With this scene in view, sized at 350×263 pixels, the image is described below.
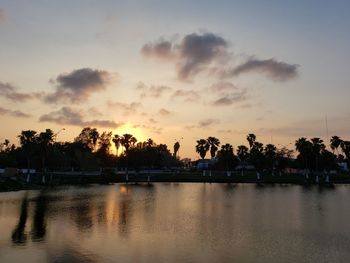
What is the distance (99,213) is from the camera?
5359 centimetres

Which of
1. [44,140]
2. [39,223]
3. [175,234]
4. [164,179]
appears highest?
[44,140]

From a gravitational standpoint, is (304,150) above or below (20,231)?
above

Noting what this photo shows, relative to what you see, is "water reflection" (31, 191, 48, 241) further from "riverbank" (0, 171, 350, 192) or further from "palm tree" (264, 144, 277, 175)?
"palm tree" (264, 144, 277, 175)

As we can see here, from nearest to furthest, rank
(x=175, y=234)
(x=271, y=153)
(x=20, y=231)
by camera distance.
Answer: (x=175, y=234), (x=20, y=231), (x=271, y=153)

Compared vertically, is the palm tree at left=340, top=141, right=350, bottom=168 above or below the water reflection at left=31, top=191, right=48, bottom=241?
above

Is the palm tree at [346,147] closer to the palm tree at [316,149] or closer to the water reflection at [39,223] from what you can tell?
the palm tree at [316,149]

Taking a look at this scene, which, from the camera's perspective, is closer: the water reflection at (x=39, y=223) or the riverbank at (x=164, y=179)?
the water reflection at (x=39, y=223)

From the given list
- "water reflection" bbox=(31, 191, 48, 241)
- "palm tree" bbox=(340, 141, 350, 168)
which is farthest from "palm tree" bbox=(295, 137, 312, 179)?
"water reflection" bbox=(31, 191, 48, 241)

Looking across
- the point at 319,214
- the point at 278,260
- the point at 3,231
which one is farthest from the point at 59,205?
the point at 278,260

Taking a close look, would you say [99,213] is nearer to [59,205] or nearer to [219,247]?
[59,205]

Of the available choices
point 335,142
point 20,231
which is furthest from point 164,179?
point 20,231

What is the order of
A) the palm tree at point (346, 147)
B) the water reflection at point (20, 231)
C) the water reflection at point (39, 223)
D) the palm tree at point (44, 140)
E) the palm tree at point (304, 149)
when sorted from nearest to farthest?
the water reflection at point (20, 231) → the water reflection at point (39, 223) → the palm tree at point (44, 140) → the palm tree at point (304, 149) → the palm tree at point (346, 147)

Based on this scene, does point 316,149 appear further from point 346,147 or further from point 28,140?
point 28,140

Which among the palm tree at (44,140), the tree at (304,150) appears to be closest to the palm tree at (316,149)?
the tree at (304,150)
